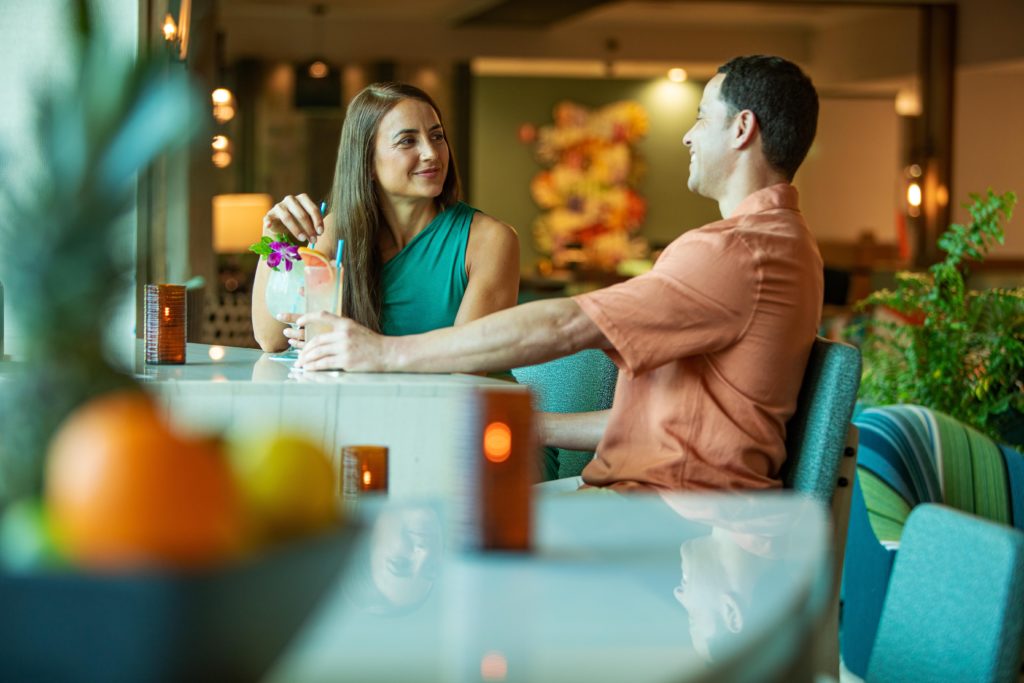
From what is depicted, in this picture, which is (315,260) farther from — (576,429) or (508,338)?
(576,429)

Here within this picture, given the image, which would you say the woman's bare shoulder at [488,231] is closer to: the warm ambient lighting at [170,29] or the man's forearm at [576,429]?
the man's forearm at [576,429]

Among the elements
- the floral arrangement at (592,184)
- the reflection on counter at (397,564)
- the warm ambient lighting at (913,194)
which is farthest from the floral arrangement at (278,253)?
the floral arrangement at (592,184)

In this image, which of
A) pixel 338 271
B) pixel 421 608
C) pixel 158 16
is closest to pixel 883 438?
pixel 338 271

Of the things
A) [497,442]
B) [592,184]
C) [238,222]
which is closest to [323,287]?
[497,442]

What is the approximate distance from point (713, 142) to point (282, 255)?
0.72 metres

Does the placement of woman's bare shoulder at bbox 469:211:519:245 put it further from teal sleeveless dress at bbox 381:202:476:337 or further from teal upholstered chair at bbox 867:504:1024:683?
teal upholstered chair at bbox 867:504:1024:683

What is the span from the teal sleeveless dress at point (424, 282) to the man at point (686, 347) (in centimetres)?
72

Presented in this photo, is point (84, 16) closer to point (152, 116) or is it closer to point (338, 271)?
point (152, 116)

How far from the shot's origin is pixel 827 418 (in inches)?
71.0

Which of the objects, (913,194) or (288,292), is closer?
(288,292)

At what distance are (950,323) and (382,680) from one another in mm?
2997

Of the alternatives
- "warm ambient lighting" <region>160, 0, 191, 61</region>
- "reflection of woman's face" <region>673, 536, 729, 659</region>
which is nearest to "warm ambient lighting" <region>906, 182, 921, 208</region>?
"warm ambient lighting" <region>160, 0, 191, 61</region>

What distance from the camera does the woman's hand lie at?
2.32 metres

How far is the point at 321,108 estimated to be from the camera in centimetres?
1110
